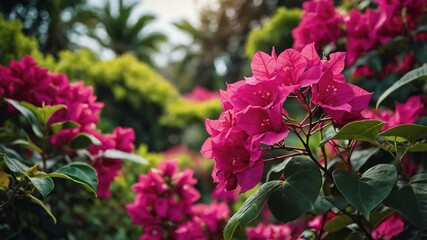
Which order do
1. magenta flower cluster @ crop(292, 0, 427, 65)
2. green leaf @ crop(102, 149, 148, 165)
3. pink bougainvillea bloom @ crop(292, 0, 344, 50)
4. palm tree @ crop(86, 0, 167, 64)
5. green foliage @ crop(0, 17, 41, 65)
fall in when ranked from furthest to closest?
palm tree @ crop(86, 0, 167, 64)
green foliage @ crop(0, 17, 41, 65)
pink bougainvillea bloom @ crop(292, 0, 344, 50)
magenta flower cluster @ crop(292, 0, 427, 65)
green leaf @ crop(102, 149, 148, 165)

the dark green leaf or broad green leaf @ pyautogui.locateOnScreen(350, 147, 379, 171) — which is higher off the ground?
broad green leaf @ pyautogui.locateOnScreen(350, 147, 379, 171)

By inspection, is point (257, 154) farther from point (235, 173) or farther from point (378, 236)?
point (378, 236)

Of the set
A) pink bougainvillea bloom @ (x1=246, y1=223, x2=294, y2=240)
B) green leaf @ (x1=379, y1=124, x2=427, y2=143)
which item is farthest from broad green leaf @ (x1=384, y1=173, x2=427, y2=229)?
pink bougainvillea bloom @ (x1=246, y1=223, x2=294, y2=240)

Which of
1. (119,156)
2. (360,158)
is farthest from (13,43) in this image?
(360,158)

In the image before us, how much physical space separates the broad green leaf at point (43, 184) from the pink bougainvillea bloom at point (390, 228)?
0.93 meters

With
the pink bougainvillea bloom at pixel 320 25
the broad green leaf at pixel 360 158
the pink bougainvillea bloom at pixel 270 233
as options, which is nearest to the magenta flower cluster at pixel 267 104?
the broad green leaf at pixel 360 158

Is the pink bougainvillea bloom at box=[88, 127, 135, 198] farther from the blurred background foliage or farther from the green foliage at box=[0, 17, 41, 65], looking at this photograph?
the green foliage at box=[0, 17, 41, 65]

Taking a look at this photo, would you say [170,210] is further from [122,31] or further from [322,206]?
[122,31]

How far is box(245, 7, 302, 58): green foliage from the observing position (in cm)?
386

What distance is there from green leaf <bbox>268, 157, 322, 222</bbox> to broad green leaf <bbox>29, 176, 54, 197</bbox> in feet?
1.65

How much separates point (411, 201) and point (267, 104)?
1.20 feet

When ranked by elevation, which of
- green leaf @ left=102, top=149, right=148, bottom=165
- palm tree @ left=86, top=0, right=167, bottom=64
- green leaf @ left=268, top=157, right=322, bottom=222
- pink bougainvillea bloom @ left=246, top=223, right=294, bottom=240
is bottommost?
palm tree @ left=86, top=0, right=167, bottom=64

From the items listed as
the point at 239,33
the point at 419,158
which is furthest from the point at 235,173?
the point at 239,33

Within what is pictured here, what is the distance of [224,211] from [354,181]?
0.79 metres
